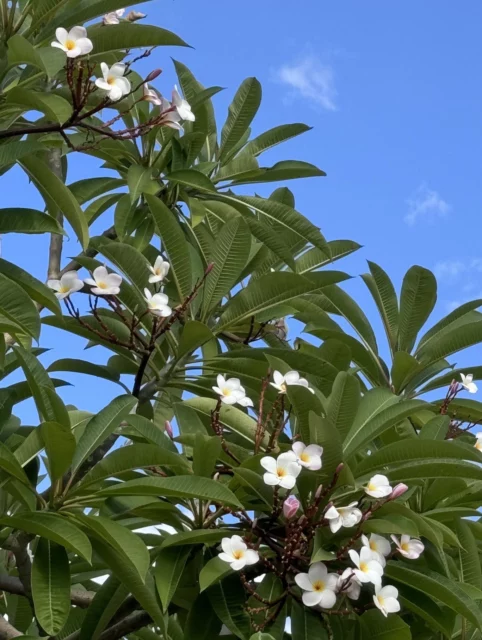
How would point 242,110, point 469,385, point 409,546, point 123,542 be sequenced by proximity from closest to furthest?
Result: point 123,542 < point 409,546 < point 469,385 < point 242,110

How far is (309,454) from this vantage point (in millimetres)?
1782

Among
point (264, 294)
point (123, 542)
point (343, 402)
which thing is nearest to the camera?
point (123, 542)

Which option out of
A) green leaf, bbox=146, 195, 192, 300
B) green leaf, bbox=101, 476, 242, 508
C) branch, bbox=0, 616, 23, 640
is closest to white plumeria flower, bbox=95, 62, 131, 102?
green leaf, bbox=146, 195, 192, 300

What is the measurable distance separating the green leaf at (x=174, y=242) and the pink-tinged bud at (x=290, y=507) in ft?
2.34

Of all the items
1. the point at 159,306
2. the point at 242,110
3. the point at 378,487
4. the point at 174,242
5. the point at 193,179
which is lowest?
the point at 378,487

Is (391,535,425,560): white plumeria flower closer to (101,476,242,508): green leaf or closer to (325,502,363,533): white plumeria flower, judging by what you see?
(325,502,363,533): white plumeria flower

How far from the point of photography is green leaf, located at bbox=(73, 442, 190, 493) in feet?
5.84

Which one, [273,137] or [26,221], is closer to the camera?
[26,221]

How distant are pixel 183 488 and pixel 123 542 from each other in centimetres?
15

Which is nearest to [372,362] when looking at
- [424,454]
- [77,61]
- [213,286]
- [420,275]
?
[420,275]

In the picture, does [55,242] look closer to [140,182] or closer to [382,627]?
[140,182]

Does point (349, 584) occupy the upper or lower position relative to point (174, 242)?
lower

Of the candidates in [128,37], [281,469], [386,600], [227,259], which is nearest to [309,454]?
[281,469]

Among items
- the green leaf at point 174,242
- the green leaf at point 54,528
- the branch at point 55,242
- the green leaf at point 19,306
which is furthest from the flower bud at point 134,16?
the green leaf at point 54,528
